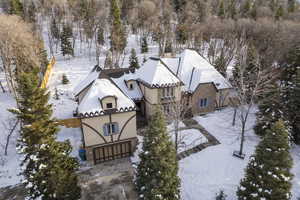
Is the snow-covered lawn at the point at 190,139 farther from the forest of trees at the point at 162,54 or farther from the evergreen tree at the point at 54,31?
the evergreen tree at the point at 54,31

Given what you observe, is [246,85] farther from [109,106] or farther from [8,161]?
[8,161]

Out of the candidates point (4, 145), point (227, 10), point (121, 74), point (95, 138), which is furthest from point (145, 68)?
point (227, 10)

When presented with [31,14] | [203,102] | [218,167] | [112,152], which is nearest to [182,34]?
[203,102]

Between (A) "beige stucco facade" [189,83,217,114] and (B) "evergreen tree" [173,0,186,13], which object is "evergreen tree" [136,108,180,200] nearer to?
(A) "beige stucco facade" [189,83,217,114]

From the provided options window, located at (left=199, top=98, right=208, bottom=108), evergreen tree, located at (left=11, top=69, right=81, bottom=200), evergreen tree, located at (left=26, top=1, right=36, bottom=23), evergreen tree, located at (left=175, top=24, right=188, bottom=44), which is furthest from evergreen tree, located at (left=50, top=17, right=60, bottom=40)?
evergreen tree, located at (left=11, top=69, right=81, bottom=200)

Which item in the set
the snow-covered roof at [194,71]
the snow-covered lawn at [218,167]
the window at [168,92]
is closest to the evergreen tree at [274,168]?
the snow-covered lawn at [218,167]
